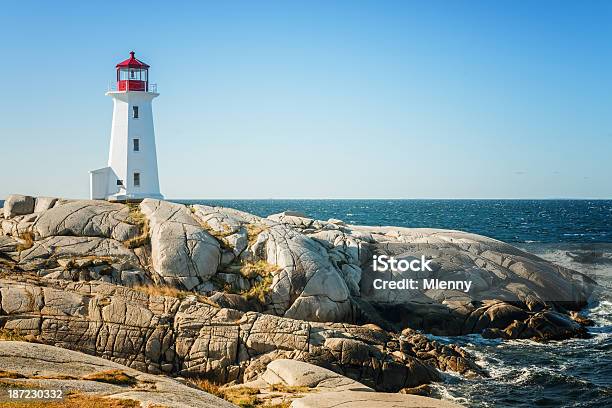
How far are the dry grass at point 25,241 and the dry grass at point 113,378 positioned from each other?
16.5m

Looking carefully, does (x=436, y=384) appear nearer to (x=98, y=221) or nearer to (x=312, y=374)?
(x=312, y=374)

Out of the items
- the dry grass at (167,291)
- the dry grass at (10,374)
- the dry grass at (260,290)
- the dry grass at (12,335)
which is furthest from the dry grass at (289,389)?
the dry grass at (260,290)

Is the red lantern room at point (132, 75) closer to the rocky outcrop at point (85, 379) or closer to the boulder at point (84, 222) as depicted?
the boulder at point (84, 222)

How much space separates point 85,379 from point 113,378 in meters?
0.65

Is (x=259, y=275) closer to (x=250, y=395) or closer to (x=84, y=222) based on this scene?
(x=84, y=222)

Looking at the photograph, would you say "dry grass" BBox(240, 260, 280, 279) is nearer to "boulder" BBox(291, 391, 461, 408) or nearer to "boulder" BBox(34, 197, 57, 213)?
"boulder" BBox(34, 197, 57, 213)

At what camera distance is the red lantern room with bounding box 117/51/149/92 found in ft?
145

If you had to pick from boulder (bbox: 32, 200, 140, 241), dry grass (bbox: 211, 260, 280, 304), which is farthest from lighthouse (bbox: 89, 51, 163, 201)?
dry grass (bbox: 211, 260, 280, 304)

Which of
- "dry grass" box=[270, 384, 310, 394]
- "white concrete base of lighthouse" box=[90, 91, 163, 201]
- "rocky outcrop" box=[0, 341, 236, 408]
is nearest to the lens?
"rocky outcrop" box=[0, 341, 236, 408]

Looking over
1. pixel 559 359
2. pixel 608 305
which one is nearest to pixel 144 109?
pixel 559 359

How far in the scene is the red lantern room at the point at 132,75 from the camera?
4434 centimetres

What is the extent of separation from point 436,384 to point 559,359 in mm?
8364

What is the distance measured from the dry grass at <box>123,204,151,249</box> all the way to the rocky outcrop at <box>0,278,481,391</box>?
22.6ft

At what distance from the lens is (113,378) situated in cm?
1481
